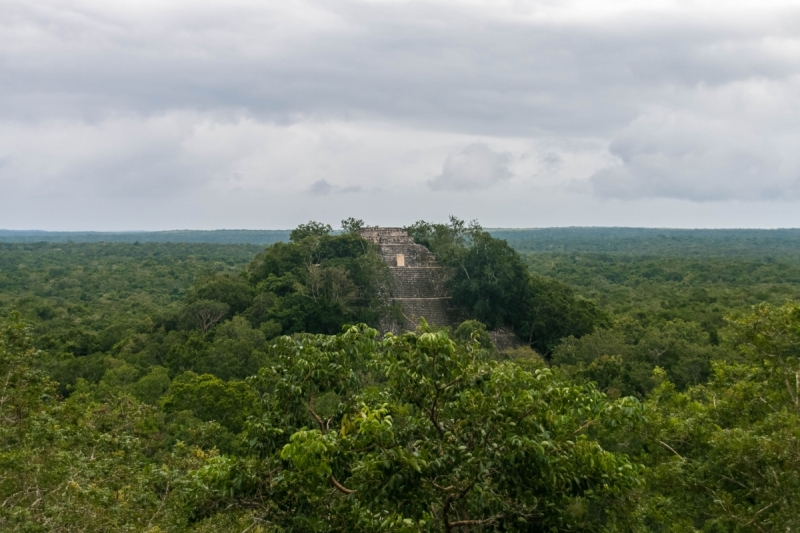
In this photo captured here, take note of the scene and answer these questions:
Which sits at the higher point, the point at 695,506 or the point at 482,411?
the point at 482,411

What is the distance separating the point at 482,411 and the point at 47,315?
38.3 m

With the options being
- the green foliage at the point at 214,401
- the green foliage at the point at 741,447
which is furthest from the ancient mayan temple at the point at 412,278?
the green foliage at the point at 741,447

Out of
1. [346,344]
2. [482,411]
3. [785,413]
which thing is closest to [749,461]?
[785,413]

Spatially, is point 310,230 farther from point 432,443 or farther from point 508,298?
point 432,443

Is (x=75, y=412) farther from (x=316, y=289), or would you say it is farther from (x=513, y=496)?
(x=316, y=289)

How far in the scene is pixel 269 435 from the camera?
5.55 meters

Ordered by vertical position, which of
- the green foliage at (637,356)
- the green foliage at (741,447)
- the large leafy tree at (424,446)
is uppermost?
the large leafy tree at (424,446)

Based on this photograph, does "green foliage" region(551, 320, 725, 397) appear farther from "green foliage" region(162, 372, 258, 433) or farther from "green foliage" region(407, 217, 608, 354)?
"green foliage" region(162, 372, 258, 433)

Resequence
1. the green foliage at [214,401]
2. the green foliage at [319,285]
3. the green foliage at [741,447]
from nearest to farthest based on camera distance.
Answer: the green foliage at [741,447] < the green foliage at [214,401] < the green foliage at [319,285]

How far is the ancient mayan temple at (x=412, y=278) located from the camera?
28.4 meters

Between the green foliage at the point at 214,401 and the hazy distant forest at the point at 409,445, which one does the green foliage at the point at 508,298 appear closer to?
the hazy distant forest at the point at 409,445

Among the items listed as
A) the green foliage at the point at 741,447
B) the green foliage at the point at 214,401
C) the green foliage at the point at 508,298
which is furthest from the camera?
the green foliage at the point at 508,298

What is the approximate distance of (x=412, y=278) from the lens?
30.0m

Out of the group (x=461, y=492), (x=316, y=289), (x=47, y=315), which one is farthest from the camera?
(x=47, y=315)
